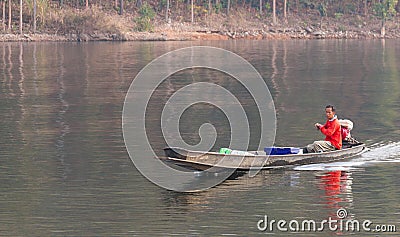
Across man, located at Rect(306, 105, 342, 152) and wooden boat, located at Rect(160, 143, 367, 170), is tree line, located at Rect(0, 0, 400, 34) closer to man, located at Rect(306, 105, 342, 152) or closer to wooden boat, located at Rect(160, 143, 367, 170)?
man, located at Rect(306, 105, 342, 152)

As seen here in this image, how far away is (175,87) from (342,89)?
8917 millimetres

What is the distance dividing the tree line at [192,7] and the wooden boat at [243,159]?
81720mm

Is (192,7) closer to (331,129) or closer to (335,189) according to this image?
(331,129)

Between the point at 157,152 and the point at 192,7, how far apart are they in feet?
296

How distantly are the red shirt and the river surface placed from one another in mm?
591

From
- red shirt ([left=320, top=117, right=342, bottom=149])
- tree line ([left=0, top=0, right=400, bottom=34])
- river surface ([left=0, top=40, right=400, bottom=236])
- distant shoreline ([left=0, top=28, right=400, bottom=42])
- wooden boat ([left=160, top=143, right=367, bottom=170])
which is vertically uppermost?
tree line ([left=0, top=0, right=400, bottom=34])

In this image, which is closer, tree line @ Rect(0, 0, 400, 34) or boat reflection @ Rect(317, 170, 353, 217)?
boat reflection @ Rect(317, 170, 353, 217)

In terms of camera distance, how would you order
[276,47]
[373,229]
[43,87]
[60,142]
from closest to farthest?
1. [373,229]
2. [60,142]
3. [43,87]
4. [276,47]

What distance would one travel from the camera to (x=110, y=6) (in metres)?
124

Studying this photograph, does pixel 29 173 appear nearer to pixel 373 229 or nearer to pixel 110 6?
pixel 373 229

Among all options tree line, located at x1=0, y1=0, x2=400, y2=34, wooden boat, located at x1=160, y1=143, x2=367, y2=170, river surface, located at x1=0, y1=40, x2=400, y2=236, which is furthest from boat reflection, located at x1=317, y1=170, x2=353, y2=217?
tree line, located at x1=0, y1=0, x2=400, y2=34

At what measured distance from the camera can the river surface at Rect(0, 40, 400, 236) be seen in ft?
71.1

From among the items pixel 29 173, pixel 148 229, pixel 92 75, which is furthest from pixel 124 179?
pixel 92 75

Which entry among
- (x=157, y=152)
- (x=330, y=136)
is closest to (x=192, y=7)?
(x=157, y=152)
